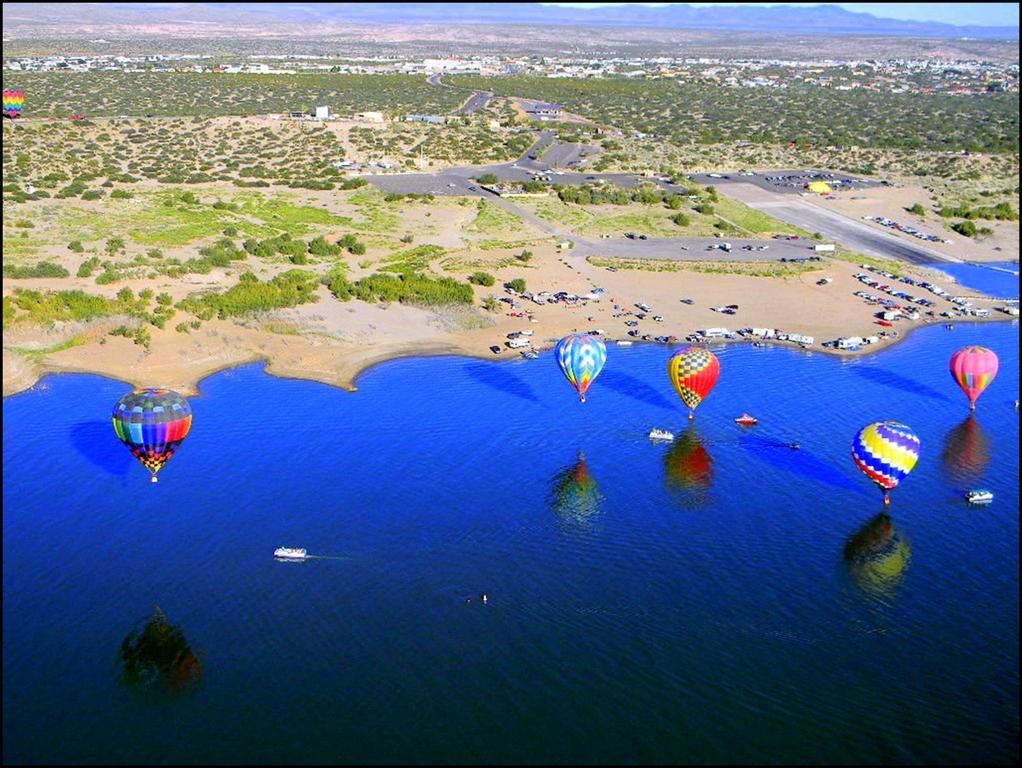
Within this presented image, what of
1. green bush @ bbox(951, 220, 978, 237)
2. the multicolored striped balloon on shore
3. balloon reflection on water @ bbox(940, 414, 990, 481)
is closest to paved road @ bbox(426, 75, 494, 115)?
the multicolored striped balloon on shore

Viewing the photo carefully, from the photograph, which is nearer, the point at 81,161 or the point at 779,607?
the point at 779,607

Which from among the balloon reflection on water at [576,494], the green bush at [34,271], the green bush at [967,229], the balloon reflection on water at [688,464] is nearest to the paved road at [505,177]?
the green bush at [967,229]

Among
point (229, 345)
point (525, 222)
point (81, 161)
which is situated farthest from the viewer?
point (81, 161)

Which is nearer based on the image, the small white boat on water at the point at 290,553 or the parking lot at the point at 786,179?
the small white boat on water at the point at 290,553

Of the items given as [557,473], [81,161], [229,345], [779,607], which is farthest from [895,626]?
[81,161]

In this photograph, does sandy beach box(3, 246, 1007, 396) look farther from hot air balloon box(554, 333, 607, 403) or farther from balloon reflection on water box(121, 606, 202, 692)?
balloon reflection on water box(121, 606, 202, 692)

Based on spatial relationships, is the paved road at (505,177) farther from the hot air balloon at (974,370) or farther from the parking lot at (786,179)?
the hot air balloon at (974,370)

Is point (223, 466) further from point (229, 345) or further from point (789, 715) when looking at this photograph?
point (789, 715)
